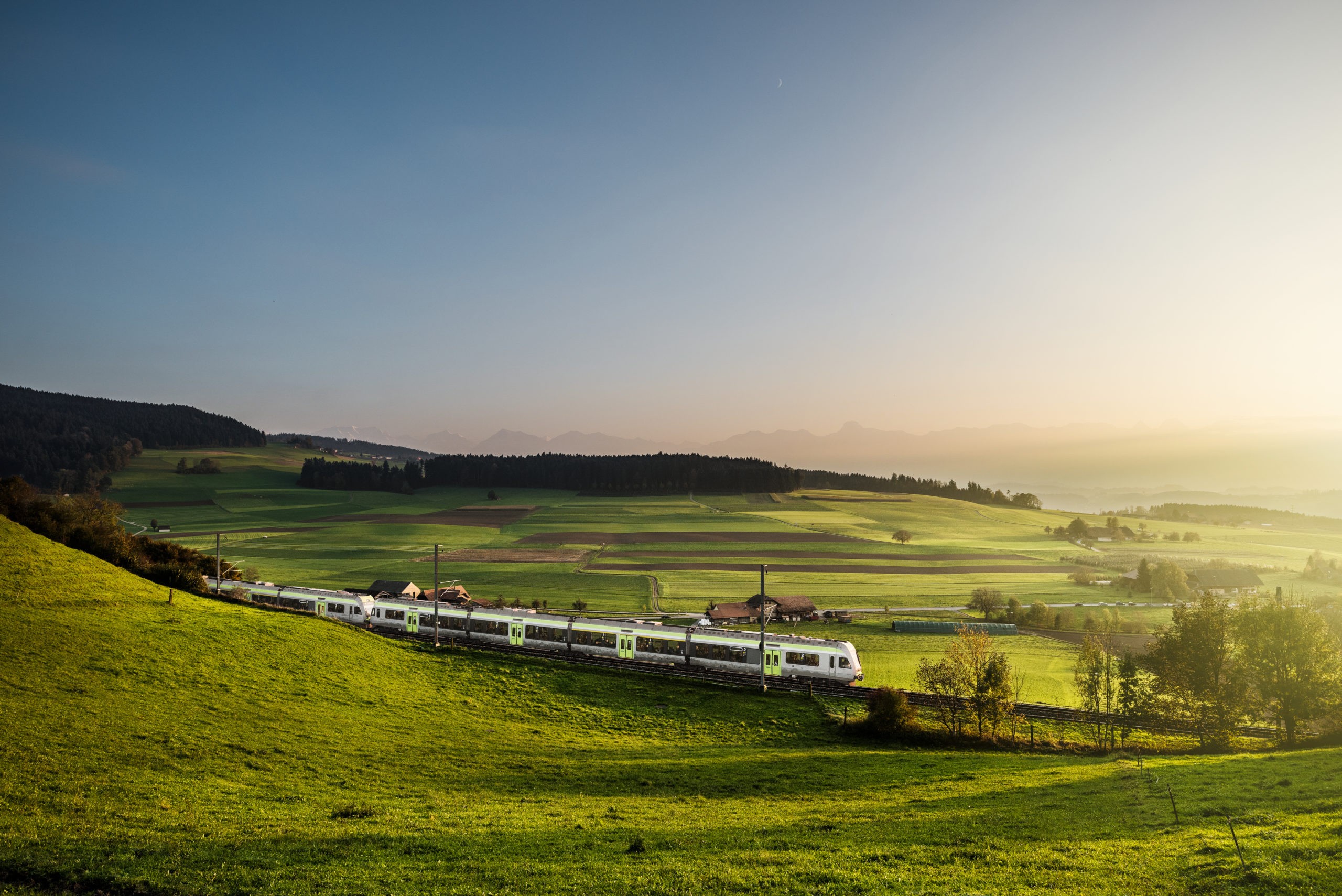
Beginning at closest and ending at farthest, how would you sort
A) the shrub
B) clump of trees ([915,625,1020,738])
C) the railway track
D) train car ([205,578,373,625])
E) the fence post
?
the fence post < the shrub < clump of trees ([915,625,1020,738]) < the railway track < train car ([205,578,373,625])

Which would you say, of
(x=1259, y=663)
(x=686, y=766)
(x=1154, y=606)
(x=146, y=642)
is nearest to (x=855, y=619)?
(x=1259, y=663)

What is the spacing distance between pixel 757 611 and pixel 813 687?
2522 cm

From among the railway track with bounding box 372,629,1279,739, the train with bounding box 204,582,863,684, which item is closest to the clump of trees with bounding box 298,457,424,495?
the train with bounding box 204,582,863,684

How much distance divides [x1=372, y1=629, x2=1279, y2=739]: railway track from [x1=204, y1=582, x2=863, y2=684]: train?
469 mm

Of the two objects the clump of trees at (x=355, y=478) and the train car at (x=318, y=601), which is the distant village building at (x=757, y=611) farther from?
the clump of trees at (x=355, y=478)

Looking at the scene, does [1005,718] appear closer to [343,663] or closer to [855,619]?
[855,619]

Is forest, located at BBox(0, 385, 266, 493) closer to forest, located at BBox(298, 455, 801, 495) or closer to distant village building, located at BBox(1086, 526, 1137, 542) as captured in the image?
forest, located at BBox(298, 455, 801, 495)

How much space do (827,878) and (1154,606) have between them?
83279 mm

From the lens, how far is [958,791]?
68.9 ft

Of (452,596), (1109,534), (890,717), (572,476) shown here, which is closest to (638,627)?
(890,717)

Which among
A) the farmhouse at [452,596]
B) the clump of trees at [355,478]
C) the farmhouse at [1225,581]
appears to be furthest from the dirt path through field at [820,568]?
the clump of trees at [355,478]

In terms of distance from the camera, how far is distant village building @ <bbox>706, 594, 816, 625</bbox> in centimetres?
6256

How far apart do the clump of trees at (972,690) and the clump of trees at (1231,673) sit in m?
5.07

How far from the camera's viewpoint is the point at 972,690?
33531mm
